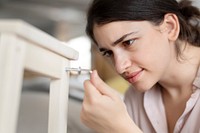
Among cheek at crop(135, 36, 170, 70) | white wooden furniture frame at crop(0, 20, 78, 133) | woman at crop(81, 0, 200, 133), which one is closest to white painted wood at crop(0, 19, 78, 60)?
white wooden furniture frame at crop(0, 20, 78, 133)

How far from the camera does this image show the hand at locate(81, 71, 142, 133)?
0.62 metres

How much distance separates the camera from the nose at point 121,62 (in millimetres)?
746

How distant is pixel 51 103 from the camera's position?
0.58 m

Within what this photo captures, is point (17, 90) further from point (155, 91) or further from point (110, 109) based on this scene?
point (155, 91)

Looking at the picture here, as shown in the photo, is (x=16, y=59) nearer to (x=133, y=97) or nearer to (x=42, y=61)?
(x=42, y=61)

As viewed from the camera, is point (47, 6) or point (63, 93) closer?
point (63, 93)

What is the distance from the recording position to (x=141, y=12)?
758mm

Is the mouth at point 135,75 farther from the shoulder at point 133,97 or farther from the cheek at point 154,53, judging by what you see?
the shoulder at point 133,97

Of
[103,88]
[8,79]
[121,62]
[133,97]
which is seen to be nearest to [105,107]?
[103,88]

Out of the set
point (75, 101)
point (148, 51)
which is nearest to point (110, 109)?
point (148, 51)

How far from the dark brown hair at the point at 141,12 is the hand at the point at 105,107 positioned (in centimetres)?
19

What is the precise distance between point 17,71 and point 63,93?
0.18 meters

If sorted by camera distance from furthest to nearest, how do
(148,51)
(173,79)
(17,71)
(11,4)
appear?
1. (11,4)
2. (173,79)
3. (148,51)
4. (17,71)

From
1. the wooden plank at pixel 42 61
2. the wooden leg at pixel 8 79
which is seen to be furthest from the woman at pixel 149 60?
the wooden leg at pixel 8 79
